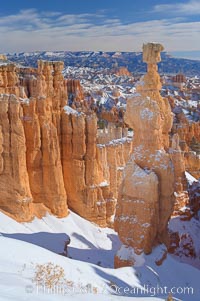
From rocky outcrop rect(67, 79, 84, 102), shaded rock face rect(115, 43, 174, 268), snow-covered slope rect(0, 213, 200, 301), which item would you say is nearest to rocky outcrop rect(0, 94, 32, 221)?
snow-covered slope rect(0, 213, 200, 301)

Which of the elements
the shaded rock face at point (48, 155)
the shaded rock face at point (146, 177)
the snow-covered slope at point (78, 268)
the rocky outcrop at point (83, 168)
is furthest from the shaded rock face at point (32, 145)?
the shaded rock face at point (146, 177)

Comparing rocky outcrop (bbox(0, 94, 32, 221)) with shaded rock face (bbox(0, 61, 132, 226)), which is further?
shaded rock face (bbox(0, 61, 132, 226))

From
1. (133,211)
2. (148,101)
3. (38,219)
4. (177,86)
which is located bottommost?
(177,86)

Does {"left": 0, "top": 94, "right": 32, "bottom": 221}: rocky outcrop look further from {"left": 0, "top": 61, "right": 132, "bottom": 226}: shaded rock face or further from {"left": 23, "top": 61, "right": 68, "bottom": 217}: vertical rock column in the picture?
{"left": 23, "top": 61, "right": 68, "bottom": 217}: vertical rock column

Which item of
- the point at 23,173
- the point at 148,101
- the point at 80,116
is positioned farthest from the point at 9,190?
the point at 148,101

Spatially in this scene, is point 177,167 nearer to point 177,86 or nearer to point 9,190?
point 9,190

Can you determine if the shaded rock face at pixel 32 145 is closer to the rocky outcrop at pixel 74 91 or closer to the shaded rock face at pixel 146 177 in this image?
the shaded rock face at pixel 146 177
